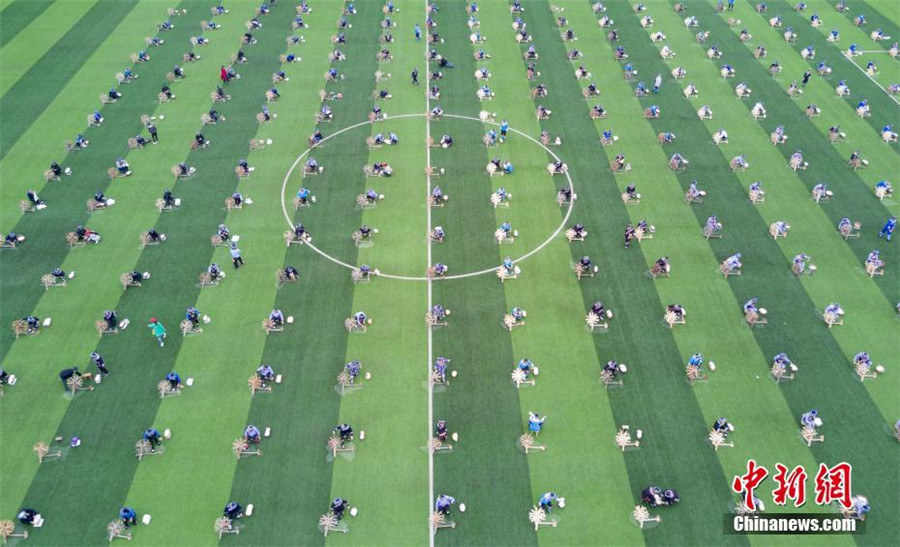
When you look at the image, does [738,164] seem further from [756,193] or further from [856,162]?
[856,162]

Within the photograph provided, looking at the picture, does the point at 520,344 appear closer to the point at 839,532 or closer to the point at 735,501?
the point at 735,501

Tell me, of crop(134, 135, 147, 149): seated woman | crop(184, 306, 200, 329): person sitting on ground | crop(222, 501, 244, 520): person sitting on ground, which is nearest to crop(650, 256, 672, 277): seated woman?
crop(222, 501, 244, 520): person sitting on ground

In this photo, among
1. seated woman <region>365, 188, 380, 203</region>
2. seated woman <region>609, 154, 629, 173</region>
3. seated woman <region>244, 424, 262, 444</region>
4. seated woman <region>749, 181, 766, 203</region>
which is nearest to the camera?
seated woman <region>244, 424, 262, 444</region>

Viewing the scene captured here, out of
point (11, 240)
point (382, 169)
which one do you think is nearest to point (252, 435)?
point (382, 169)

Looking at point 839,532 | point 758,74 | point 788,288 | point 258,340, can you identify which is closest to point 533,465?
point 839,532

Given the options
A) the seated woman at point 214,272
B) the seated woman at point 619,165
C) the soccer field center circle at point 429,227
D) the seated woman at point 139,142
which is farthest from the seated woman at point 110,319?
the seated woman at point 619,165

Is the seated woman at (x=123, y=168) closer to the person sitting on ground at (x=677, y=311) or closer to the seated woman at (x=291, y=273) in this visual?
the seated woman at (x=291, y=273)

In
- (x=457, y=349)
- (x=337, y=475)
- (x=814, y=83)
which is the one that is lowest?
(x=337, y=475)

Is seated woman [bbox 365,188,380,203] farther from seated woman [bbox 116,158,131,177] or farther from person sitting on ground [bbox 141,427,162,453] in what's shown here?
person sitting on ground [bbox 141,427,162,453]

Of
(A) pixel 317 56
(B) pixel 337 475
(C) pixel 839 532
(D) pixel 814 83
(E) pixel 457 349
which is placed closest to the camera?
(C) pixel 839 532
